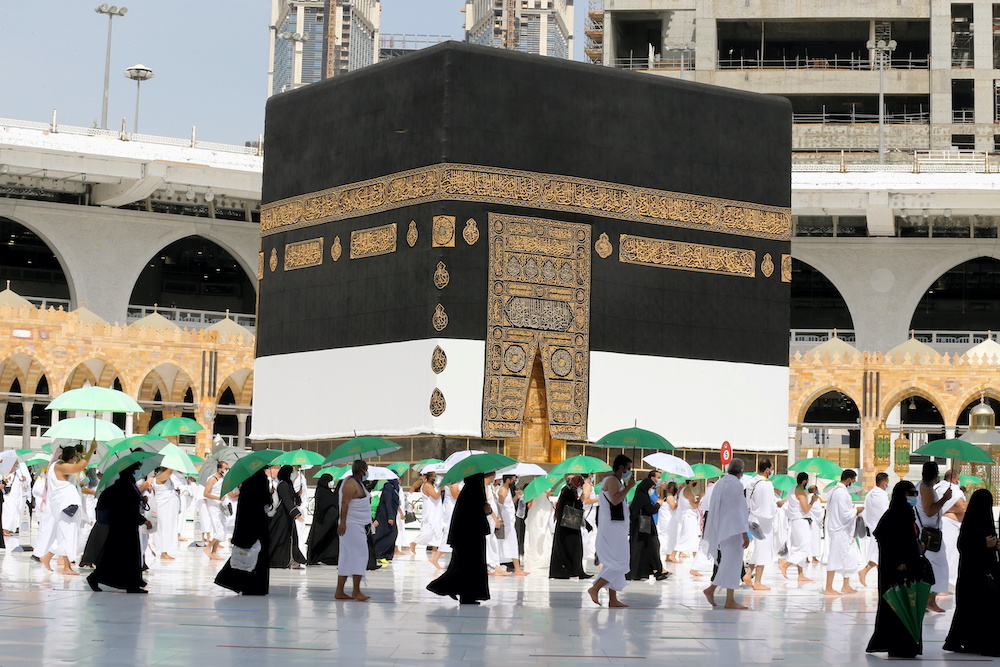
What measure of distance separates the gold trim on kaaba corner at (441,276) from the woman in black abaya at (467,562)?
11.0 m

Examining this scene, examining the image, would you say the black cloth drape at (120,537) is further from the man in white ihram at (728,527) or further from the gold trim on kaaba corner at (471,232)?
the gold trim on kaaba corner at (471,232)

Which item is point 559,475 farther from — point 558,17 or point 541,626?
point 558,17

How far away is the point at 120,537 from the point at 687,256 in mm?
13996

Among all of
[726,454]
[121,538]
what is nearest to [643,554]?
[121,538]

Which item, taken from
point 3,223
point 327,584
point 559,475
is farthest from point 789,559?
point 3,223

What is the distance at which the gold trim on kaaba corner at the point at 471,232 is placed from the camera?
20.9m

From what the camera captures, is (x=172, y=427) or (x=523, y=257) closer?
(x=172, y=427)

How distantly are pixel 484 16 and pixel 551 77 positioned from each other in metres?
89.0

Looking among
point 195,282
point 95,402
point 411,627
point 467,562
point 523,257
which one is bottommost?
point 411,627

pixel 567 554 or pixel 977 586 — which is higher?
pixel 977 586

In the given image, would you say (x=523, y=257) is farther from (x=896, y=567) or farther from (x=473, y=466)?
(x=896, y=567)

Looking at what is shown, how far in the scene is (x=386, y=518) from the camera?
13.8m

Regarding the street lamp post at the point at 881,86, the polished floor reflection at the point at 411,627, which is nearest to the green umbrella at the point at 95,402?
the polished floor reflection at the point at 411,627

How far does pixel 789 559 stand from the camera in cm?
1361
